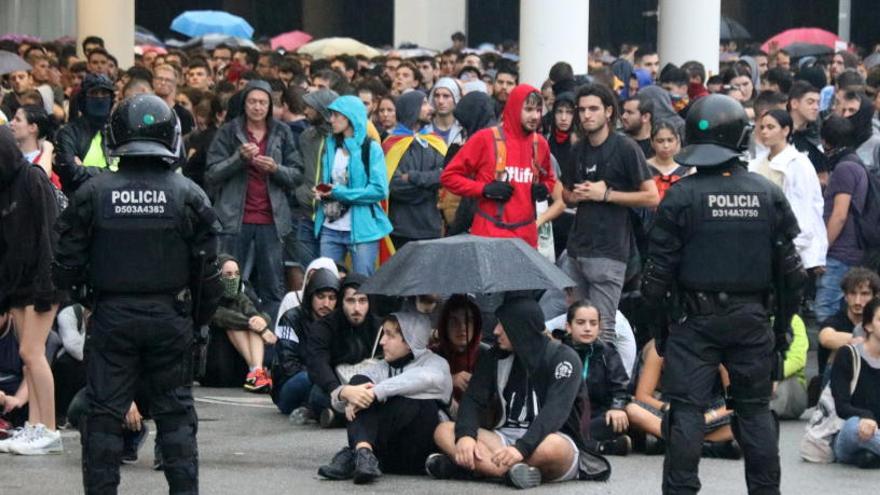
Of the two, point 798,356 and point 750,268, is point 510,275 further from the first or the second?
point 798,356

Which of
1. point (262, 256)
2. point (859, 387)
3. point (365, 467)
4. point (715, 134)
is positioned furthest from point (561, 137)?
point (715, 134)

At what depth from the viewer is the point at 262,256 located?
44.9ft

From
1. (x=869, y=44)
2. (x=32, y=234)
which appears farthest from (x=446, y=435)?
(x=869, y=44)

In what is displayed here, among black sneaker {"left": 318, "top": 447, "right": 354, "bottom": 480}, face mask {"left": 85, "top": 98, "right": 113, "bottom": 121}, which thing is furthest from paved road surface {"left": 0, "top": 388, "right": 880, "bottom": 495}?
face mask {"left": 85, "top": 98, "right": 113, "bottom": 121}

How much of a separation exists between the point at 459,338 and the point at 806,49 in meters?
20.5

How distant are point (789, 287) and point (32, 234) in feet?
13.6

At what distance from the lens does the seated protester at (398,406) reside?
10.0 meters

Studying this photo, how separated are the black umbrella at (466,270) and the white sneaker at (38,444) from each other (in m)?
1.97

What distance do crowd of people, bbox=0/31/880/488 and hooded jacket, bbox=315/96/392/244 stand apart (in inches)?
0.6

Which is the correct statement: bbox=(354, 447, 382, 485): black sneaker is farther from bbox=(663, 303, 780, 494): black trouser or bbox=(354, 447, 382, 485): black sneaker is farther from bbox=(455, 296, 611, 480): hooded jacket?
bbox=(663, 303, 780, 494): black trouser

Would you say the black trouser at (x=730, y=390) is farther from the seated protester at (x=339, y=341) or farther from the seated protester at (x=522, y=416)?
the seated protester at (x=339, y=341)

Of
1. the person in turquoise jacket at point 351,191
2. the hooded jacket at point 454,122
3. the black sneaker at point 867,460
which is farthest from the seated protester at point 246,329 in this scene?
the black sneaker at point 867,460

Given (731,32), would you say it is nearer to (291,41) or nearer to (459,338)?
(291,41)

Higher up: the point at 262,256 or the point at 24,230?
the point at 24,230
